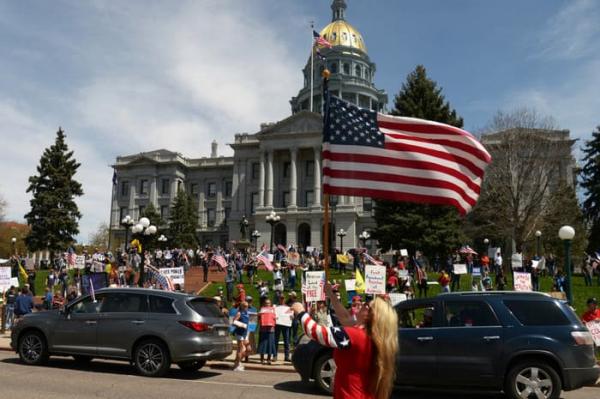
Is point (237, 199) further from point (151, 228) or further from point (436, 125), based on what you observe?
point (436, 125)

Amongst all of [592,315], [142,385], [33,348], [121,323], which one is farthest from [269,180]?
[142,385]

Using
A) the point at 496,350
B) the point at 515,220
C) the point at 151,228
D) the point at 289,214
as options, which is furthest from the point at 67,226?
the point at 496,350

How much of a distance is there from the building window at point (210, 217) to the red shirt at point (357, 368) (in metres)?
84.6

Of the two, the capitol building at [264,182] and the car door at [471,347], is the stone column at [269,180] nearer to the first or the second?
the capitol building at [264,182]

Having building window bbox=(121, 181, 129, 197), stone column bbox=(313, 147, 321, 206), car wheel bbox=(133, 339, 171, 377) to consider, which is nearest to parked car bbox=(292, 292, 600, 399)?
car wheel bbox=(133, 339, 171, 377)

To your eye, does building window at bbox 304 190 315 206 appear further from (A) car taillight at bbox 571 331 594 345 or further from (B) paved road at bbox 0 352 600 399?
(A) car taillight at bbox 571 331 594 345

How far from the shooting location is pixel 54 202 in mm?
55312

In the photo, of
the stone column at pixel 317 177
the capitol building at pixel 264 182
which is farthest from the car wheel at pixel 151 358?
the stone column at pixel 317 177

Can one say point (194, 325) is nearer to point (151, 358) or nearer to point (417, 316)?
point (151, 358)

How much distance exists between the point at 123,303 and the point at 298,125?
217 ft

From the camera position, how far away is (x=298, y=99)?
346 ft

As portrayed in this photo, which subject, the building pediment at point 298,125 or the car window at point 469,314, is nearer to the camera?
the car window at point 469,314

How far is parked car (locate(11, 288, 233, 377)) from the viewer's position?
36.2 ft

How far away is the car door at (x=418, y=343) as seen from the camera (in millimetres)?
9195
